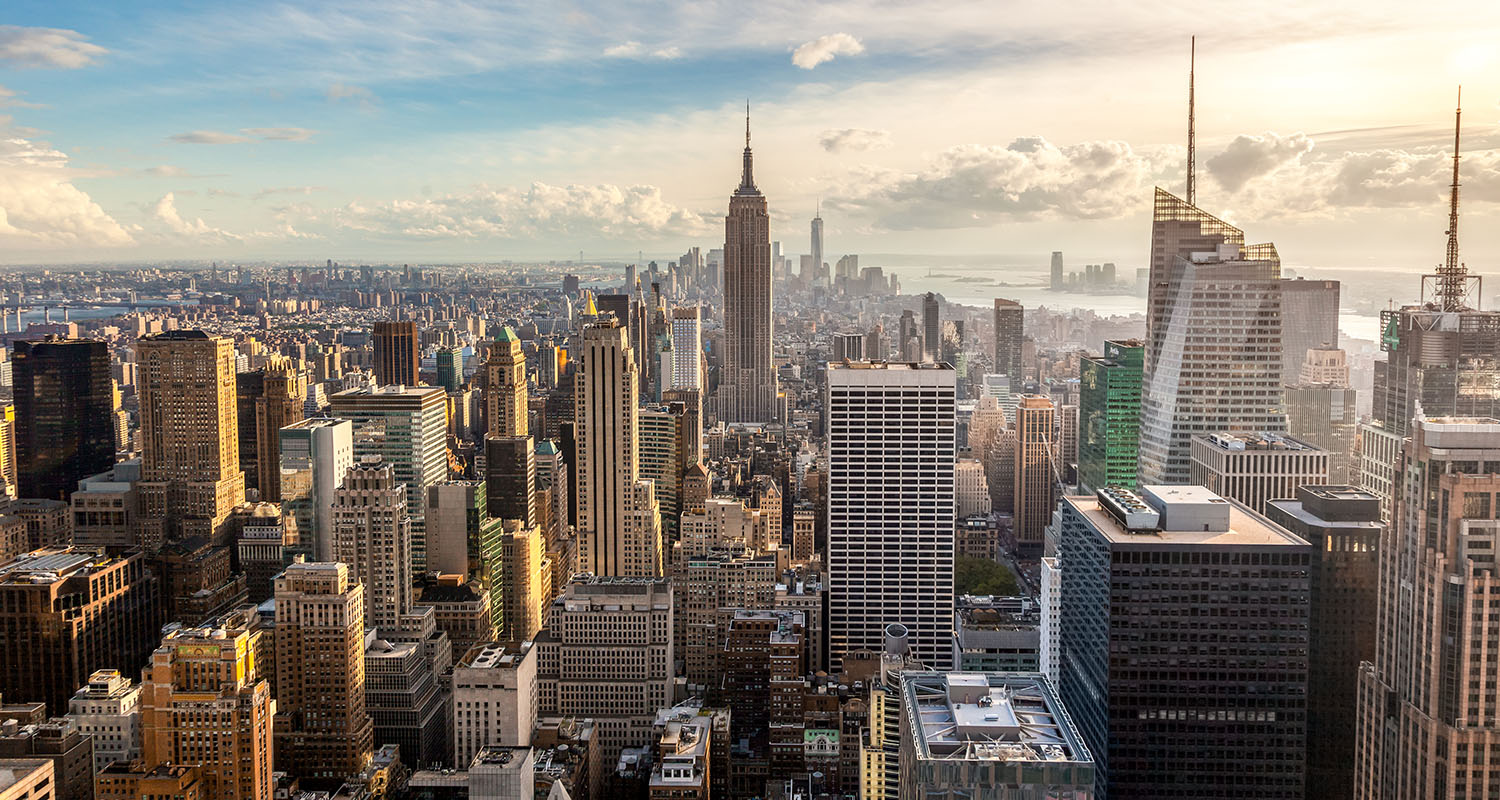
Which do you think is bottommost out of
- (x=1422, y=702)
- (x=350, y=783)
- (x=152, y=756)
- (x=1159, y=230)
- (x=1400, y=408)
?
(x=350, y=783)

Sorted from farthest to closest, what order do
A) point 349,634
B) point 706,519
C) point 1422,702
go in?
1. point 706,519
2. point 349,634
3. point 1422,702

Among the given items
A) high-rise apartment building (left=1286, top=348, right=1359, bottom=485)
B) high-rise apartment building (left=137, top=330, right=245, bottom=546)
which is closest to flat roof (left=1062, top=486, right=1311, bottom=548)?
high-rise apartment building (left=1286, top=348, right=1359, bottom=485)

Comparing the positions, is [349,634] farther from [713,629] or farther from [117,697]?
[713,629]

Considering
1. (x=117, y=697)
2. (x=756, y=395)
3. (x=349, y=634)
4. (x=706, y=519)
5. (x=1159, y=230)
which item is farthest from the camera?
(x=756, y=395)

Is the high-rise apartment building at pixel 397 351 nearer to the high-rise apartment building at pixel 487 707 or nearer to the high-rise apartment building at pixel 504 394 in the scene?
the high-rise apartment building at pixel 504 394

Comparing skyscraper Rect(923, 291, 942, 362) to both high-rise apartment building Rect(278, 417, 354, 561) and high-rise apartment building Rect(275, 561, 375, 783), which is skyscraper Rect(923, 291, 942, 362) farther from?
high-rise apartment building Rect(275, 561, 375, 783)

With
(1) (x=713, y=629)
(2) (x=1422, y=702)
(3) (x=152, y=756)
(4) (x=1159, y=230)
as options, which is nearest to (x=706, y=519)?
(1) (x=713, y=629)

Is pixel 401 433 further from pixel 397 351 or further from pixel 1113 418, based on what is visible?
pixel 1113 418
